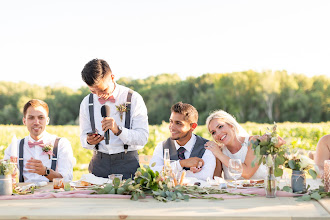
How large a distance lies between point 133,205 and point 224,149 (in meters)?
1.71

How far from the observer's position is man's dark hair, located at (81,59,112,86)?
3766mm

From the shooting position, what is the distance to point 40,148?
4.27m

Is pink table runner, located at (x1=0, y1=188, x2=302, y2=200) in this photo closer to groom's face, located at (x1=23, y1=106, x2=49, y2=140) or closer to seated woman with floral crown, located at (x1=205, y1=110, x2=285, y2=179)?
seated woman with floral crown, located at (x1=205, y1=110, x2=285, y2=179)

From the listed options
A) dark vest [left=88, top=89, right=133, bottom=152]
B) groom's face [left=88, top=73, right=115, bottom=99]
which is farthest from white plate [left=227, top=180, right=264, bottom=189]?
groom's face [left=88, top=73, right=115, bottom=99]

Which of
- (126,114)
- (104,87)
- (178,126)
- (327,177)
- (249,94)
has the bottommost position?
(327,177)

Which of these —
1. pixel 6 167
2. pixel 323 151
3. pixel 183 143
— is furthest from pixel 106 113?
pixel 323 151

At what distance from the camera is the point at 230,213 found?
2.48 metres

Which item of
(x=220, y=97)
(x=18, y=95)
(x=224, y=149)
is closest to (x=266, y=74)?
(x=220, y=97)

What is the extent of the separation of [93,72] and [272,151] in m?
1.79

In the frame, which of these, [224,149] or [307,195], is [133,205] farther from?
[224,149]

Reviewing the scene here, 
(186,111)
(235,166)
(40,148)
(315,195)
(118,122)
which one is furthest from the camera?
(40,148)

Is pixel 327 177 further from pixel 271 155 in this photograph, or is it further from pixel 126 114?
pixel 126 114

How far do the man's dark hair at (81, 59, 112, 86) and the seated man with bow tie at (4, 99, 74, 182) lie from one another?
2.55 feet

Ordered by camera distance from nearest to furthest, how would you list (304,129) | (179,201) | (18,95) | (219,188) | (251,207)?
(251,207) → (179,201) → (219,188) → (304,129) → (18,95)
